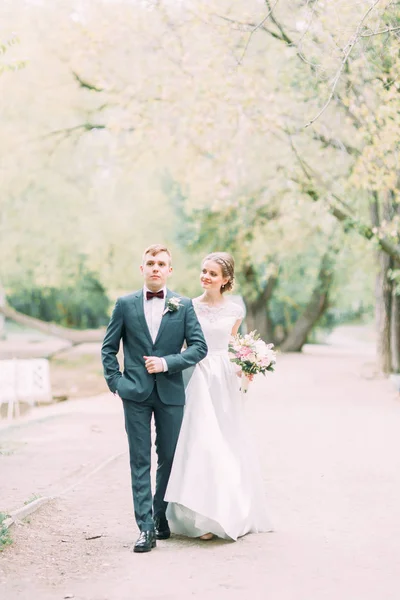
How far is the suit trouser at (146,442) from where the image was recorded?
246 inches

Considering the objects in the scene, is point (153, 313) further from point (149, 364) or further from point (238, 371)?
point (238, 371)

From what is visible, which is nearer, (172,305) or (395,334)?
(172,305)

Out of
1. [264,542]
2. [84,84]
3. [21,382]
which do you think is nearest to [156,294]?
[264,542]

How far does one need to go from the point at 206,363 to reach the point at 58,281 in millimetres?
30566

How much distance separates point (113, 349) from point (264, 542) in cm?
180

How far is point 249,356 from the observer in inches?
272

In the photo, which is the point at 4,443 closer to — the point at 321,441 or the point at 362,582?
the point at 321,441

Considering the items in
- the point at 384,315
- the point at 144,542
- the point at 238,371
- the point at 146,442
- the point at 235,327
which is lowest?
the point at 144,542

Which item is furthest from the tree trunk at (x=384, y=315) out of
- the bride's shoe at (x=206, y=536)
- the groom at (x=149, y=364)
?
the groom at (x=149, y=364)

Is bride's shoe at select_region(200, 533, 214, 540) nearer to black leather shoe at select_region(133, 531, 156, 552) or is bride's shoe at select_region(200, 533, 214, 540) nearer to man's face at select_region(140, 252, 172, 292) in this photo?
black leather shoe at select_region(133, 531, 156, 552)

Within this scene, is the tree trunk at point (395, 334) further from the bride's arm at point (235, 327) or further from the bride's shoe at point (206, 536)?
the bride's shoe at point (206, 536)

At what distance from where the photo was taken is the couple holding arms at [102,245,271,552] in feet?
20.6

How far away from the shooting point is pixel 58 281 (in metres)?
36.9

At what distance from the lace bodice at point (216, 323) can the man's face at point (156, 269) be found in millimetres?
788
